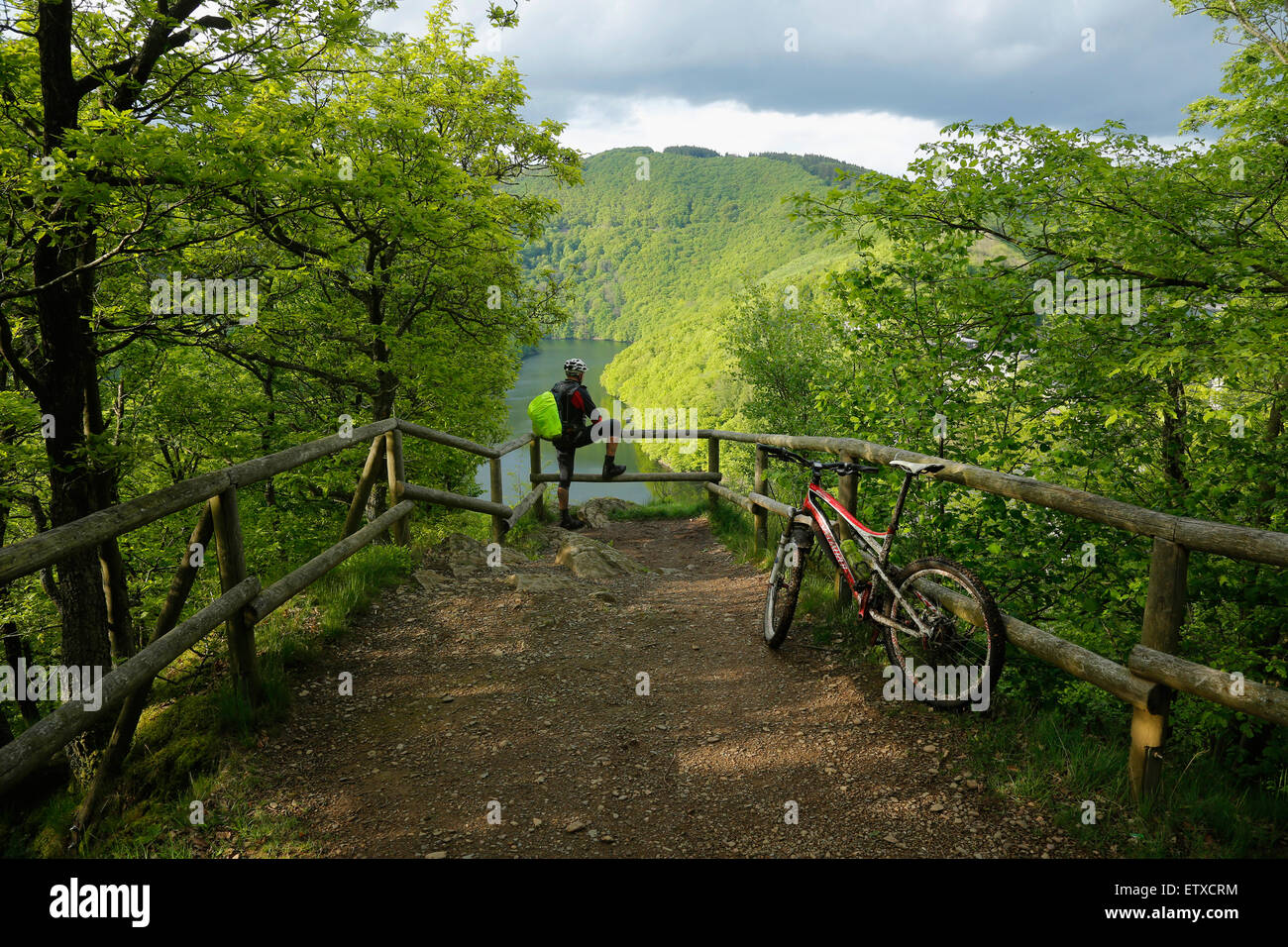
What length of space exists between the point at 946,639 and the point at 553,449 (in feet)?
46.3

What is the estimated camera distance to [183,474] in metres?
11.7

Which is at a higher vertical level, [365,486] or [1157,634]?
[365,486]

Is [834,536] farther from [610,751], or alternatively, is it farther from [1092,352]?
[1092,352]

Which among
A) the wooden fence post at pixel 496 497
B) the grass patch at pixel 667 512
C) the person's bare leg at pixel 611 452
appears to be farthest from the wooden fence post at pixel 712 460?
the wooden fence post at pixel 496 497

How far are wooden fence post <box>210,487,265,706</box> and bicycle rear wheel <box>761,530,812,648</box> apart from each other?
3.09 m

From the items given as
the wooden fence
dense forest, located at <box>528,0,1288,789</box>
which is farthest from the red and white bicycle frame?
dense forest, located at <box>528,0,1288,789</box>

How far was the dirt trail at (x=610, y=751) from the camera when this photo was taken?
2877 mm

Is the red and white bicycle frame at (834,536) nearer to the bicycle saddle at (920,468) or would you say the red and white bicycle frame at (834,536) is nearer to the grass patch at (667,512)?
the bicycle saddle at (920,468)

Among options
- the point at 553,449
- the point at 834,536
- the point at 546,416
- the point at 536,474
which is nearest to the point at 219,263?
the point at 546,416

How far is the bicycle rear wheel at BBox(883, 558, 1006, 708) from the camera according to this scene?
3.12m

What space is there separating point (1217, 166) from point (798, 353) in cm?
1811

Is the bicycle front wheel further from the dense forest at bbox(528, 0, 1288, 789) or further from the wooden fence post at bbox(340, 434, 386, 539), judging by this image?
the wooden fence post at bbox(340, 434, 386, 539)

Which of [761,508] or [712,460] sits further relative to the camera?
[712,460]

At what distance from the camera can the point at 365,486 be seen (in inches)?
223
